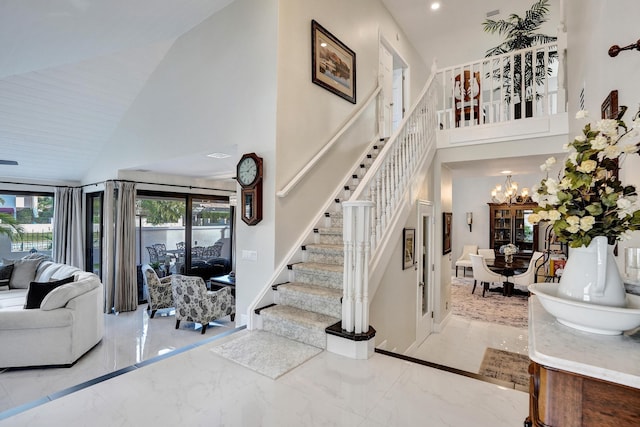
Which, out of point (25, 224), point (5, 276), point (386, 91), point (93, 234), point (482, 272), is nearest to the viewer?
point (5, 276)

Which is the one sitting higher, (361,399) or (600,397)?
(600,397)

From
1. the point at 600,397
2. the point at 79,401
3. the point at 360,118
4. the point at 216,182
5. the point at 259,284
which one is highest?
the point at 360,118

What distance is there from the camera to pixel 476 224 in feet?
33.1

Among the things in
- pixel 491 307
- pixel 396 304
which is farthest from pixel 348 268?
pixel 491 307

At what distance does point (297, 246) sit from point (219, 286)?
9.59ft

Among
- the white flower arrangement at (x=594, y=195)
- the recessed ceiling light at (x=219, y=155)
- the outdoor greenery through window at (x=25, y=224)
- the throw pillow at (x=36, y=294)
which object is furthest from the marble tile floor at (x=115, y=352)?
the white flower arrangement at (x=594, y=195)

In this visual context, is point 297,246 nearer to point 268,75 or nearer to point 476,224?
point 268,75

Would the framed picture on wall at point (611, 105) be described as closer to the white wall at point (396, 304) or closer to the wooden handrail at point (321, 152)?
the white wall at point (396, 304)

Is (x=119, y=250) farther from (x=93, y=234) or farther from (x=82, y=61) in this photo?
(x=82, y=61)

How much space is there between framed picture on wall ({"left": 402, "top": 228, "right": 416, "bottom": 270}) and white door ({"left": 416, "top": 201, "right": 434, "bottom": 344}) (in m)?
0.22

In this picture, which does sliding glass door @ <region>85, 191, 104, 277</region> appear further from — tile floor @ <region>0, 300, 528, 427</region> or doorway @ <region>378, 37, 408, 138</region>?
doorway @ <region>378, 37, 408, 138</region>

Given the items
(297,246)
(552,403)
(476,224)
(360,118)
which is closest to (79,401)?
(297,246)

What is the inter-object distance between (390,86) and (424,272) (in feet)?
12.8

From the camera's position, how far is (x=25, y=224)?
6.84 m
